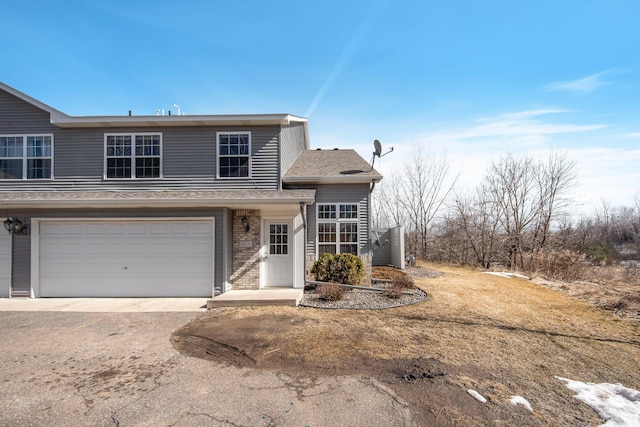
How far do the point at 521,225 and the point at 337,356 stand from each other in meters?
17.0

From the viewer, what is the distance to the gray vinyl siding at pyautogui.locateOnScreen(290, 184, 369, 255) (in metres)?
10.4

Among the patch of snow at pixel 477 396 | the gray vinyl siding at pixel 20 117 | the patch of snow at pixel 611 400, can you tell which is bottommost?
the patch of snow at pixel 611 400

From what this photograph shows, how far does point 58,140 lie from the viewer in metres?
9.85

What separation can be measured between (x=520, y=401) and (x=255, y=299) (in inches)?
228

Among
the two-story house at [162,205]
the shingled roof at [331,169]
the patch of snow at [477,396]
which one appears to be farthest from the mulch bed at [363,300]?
the patch of snow at [477,396]

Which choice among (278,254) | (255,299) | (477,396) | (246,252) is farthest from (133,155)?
(477,396)

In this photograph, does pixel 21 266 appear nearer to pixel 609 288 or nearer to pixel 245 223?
pixel 245 223

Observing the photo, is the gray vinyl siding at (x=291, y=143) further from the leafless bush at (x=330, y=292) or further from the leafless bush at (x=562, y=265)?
the leafless bush at (x=562, y=265)

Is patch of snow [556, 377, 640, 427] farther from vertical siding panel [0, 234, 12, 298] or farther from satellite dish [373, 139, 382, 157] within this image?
vertical siding panel [0, 234, 12, 298]

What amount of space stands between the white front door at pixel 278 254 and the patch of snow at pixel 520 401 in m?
6.76

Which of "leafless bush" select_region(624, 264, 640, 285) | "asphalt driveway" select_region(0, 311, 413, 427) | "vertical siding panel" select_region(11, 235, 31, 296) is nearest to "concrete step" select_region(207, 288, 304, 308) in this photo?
"asphalt driveway" select_region(0, 311, 413, 427)

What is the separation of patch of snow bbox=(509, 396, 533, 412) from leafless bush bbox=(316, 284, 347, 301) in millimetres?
4999

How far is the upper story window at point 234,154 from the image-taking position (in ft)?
32.4

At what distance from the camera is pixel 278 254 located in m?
9.68
